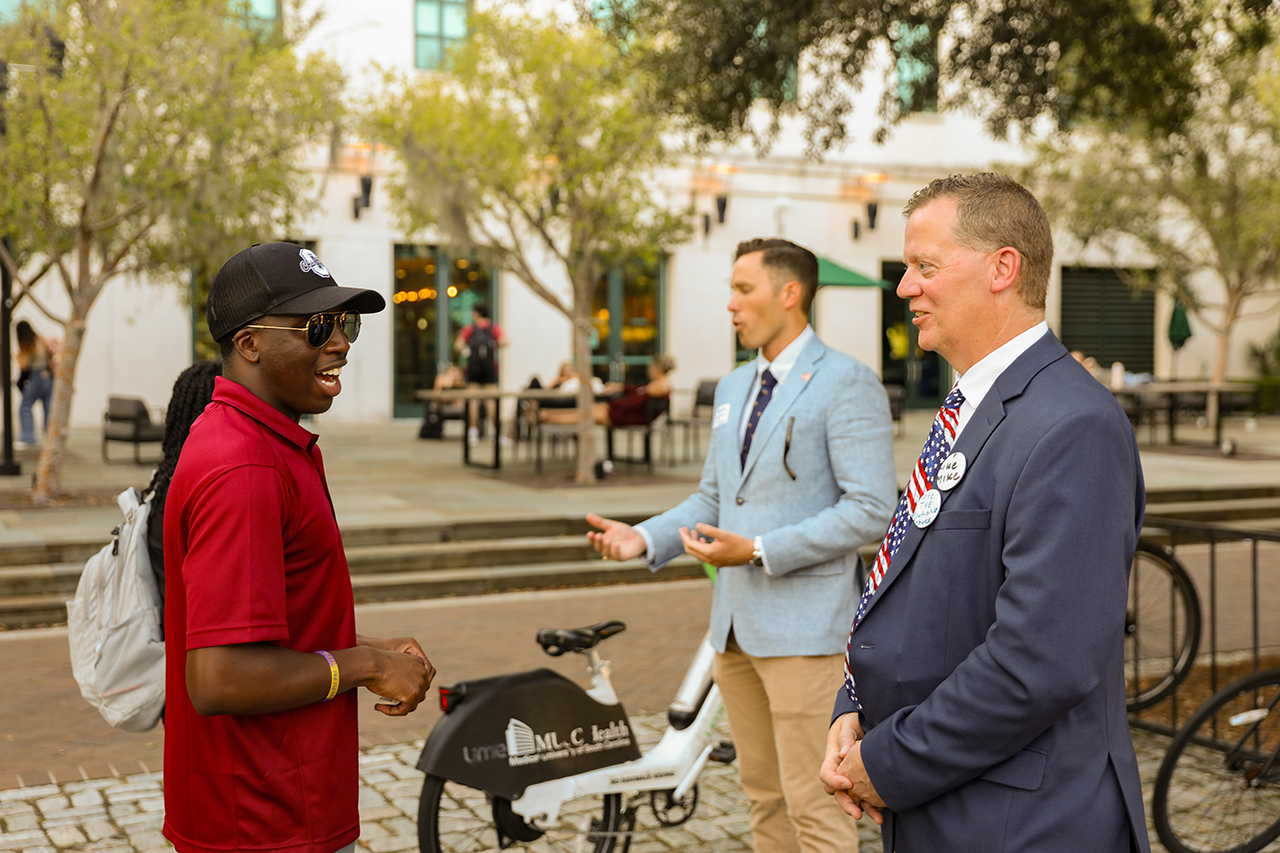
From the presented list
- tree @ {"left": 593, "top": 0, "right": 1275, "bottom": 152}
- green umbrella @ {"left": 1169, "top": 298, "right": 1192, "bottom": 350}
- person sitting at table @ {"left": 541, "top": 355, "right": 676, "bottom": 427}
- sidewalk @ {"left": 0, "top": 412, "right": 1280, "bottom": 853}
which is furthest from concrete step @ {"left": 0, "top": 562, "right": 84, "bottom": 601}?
green umbrella @ {"left": 1169, "top": 298, "right": 1192, "bottom": 350}

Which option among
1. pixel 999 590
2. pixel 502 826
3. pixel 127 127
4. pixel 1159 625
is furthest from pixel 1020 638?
pixel 127 127

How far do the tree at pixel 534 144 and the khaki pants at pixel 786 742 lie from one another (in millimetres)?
9533

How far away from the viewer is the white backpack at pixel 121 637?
338 cm

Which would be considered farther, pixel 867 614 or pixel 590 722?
pixel 590 722

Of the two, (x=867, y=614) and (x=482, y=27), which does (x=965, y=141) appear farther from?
(x=867, y=614)

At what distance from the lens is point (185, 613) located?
214 cm

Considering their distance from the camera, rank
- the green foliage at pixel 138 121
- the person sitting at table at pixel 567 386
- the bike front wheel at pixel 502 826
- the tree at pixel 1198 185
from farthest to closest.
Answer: the tree at pixel 1198 185, the person sitting at table at pixel 567 386, the green foliage at pixel 138 121, the bike front wheel at pixel 502 826

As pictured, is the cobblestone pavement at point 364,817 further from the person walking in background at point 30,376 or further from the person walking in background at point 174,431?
the person walking in background at point 30,376

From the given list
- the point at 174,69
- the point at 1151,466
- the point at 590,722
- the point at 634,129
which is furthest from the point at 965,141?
the point at 590,722

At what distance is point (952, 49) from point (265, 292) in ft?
28.5

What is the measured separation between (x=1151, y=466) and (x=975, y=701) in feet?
50.0

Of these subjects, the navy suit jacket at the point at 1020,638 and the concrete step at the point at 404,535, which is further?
the concrete step at the point at 404,535

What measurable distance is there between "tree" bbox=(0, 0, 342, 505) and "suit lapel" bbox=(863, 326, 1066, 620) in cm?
1002

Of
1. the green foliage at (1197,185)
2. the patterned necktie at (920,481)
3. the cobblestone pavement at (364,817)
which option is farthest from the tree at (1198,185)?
the patterned necktie at (920,481)
